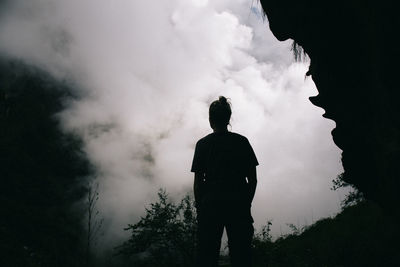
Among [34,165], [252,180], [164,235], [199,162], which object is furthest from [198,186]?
[34,165]

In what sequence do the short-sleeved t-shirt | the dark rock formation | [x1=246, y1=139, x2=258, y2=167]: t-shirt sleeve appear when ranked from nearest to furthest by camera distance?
the short-sleeved t-shirt → [x1=246, y1=139, x2=258, y2=167]: t-shirt sleeve → the dark rock formation

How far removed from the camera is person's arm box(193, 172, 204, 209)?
2.81 metres

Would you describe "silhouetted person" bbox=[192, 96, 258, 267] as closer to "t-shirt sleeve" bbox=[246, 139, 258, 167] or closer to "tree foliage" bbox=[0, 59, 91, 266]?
"t-shirt sleeve" bbox=[246, 139, 258, 167]

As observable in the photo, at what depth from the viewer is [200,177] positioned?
2920 mm

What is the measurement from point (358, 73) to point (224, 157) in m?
2.68

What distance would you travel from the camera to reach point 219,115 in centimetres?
296

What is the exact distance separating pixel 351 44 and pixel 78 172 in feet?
706

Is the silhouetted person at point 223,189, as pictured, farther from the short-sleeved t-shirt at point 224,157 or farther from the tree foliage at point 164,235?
the tree foliage at point 164,235

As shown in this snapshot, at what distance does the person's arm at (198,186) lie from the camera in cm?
281

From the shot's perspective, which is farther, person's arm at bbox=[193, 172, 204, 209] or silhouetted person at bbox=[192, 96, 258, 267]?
person's arm at bbox=[193, 172, 204, 209]

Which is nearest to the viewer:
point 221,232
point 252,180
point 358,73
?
point 221,232

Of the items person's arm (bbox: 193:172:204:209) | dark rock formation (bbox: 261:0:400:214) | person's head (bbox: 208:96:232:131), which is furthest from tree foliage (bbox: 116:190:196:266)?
person's head (bbox: 208:96:232:131)

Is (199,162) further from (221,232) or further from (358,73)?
(358,73)

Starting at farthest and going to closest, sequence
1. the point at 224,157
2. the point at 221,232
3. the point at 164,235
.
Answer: the point at 164,235, the point at 224,157, the point at 221,232
